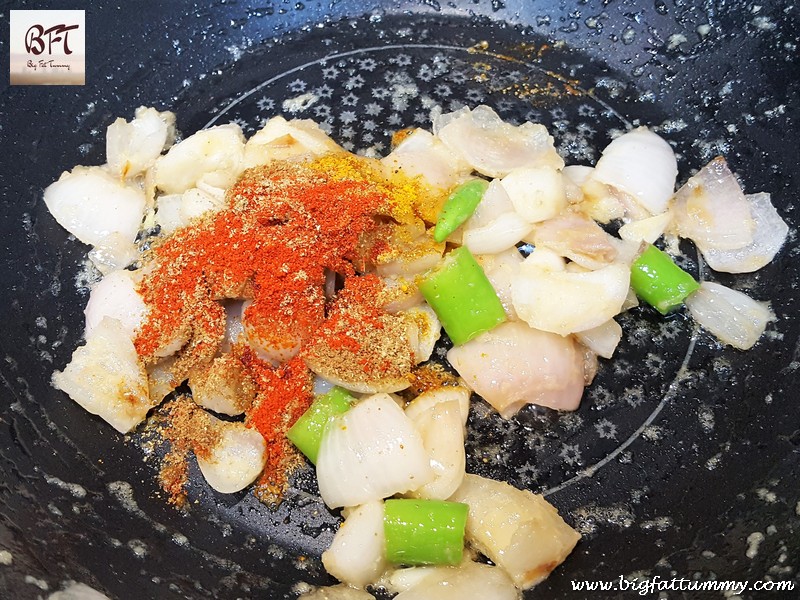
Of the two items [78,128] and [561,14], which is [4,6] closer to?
[78,128]

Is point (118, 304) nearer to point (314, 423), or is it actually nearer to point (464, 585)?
point (314, 423)

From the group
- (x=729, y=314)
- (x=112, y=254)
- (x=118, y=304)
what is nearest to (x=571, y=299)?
(x=729, y=314)

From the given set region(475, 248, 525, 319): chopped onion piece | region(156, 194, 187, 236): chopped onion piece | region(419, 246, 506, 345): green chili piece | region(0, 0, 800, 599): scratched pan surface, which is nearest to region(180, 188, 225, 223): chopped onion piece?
region(156, 194, 187, 236): chopped onion piece

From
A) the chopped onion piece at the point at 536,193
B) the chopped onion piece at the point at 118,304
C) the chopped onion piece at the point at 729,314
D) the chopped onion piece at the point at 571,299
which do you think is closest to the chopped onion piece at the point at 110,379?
the chopped onion piece at the point at 118,304

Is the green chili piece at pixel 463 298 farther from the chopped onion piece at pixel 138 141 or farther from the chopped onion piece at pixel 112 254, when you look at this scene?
the chopped onion piece at pixel 138 141

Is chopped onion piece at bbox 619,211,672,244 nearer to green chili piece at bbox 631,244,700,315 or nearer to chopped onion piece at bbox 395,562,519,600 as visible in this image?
green chili piece at bbox 631,244,700,315
